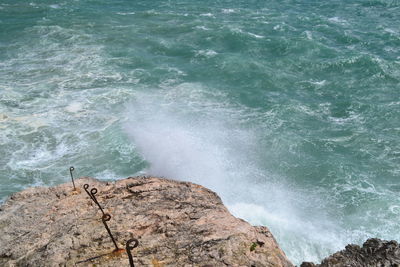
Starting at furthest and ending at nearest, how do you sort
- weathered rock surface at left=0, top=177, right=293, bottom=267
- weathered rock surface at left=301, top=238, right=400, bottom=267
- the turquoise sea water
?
the turquoise sea water → weathered rock surface at left=301, top=238, right=400, bottom=267 → weathered rock surface at left=0, top=177, right=293, bottom=267

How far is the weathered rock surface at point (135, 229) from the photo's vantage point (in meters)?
5.83

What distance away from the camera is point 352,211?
1431cm

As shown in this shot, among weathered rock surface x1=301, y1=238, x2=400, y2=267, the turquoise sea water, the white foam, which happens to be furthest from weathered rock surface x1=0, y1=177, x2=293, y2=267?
the white foam

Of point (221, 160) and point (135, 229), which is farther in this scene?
point (221, 160)

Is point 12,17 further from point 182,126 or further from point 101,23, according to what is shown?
point 182,126

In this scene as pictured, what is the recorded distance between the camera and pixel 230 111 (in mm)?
20344

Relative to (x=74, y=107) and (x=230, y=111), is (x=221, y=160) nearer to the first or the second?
(x=230, y=111)

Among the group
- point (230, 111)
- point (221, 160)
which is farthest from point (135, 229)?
point (230, 111)

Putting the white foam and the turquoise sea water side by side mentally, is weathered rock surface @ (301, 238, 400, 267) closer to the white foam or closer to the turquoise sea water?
the turquoise sea water

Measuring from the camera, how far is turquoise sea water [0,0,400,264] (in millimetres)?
14812

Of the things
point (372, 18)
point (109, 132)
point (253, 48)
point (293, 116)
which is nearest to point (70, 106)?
point (109, 132)

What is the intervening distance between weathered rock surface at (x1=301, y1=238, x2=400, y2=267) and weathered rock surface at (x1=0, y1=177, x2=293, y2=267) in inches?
89.0

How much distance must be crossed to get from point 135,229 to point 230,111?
14.4 metres

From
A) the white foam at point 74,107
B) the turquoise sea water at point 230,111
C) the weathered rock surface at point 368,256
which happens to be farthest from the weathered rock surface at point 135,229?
the white foam at point 74,107
